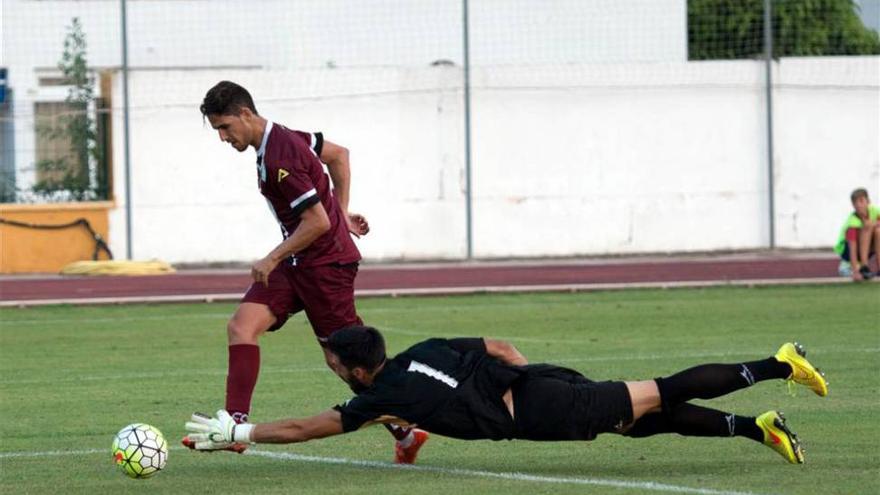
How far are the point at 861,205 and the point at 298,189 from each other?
45.2 ft

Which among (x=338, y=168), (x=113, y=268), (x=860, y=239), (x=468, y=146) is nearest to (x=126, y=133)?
(x=113, y=268)

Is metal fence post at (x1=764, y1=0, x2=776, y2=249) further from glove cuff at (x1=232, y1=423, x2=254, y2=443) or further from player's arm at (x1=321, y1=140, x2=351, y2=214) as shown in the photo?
glove cuff at (x1=232, y1=423, x2=254, y2=443)

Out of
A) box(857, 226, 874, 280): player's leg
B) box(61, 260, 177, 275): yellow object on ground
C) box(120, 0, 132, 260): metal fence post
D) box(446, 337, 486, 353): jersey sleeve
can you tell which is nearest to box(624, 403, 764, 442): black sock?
box(446, 337, 486, 353): jersey sleeve

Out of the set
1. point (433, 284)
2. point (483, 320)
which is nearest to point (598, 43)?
point (433, 284)

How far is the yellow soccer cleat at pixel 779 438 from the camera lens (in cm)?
838

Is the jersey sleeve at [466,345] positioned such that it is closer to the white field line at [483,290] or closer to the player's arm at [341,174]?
the player's arm at [341,174]

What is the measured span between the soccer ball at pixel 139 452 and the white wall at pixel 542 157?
58.7ft

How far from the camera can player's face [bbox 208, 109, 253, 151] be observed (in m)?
8.80

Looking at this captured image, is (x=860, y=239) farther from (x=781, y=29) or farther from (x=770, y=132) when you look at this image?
(x=781, y=29)

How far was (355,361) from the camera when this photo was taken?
7.83 meters

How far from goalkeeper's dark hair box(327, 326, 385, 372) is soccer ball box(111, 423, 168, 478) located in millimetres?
1121

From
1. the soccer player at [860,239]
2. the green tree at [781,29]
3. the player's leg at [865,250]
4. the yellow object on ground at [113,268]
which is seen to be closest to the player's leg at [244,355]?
the soccer player at [860,239]

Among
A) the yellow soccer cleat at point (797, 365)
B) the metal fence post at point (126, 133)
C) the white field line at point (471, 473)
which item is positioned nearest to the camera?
the white field line at point (471, 473)

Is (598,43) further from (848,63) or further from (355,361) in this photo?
(355,361)
